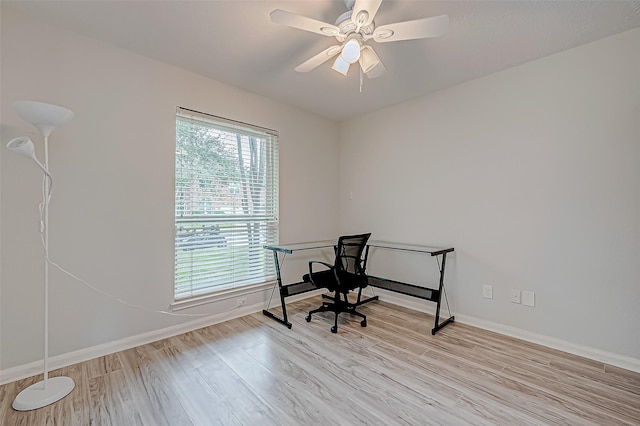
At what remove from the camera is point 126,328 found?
2406 millimetres

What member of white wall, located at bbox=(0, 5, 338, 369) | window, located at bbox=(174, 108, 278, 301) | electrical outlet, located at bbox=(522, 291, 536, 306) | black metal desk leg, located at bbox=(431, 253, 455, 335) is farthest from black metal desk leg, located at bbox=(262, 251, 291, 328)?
electrical outlet, located at bbox=(522, 291, 536, 306)

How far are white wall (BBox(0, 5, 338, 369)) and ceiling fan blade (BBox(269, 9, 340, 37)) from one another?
5.03ft

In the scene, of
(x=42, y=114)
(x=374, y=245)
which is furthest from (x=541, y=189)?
(x=42, y=114)

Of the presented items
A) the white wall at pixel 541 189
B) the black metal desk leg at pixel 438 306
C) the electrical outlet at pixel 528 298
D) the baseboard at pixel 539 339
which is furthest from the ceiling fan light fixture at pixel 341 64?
the baseboard at pixel 539 339

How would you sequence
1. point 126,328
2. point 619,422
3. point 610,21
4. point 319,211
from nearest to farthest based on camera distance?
1. point 619,422
2. point 610,21
3. point 126,328
4. point 319,211

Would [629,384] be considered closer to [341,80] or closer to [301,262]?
[301,262]

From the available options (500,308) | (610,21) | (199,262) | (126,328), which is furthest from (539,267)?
(126,328)

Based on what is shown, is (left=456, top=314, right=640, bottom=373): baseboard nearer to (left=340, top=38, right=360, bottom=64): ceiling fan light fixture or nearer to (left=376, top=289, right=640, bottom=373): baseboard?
(left=376, top=289, right=640, bottom=373): baseboard

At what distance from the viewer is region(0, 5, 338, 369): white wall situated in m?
1.95

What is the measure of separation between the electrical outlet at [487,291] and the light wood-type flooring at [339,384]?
0.38m

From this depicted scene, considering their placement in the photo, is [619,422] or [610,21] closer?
[619,422]

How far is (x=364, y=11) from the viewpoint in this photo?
5.23 ft

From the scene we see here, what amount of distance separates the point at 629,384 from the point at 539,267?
2.98ft

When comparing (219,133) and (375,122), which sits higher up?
(375,122)
